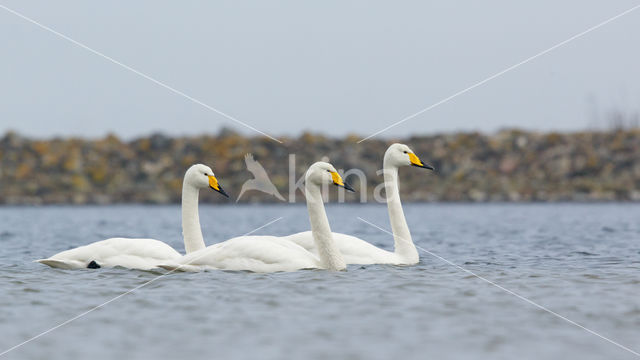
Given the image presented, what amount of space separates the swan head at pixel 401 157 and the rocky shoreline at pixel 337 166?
1478 inches

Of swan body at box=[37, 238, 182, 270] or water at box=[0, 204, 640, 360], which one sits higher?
swan body at box=[37, 238, 182, 270]

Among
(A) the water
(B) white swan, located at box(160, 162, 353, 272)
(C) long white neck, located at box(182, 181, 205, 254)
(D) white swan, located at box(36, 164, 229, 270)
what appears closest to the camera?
(A) the water

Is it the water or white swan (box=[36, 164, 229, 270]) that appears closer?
the water

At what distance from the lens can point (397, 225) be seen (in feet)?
50.2

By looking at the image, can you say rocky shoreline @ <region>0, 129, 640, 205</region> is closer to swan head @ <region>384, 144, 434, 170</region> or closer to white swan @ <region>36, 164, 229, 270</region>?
swan head @ <region>384, 144, 434, 170</region>

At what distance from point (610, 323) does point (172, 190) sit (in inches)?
1962

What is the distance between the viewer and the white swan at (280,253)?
511 inches

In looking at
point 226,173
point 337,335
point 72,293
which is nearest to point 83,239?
point 72,293

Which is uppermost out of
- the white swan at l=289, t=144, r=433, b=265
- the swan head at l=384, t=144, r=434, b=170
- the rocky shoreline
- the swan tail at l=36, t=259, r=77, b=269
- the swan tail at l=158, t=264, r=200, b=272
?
the rocky shoreline

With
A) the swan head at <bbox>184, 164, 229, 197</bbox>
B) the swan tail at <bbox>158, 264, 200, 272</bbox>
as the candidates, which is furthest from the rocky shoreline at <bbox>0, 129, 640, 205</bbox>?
the swan tail at <bbox>158, 264, 200, 272</bbox>

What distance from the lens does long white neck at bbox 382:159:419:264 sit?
14.9 m

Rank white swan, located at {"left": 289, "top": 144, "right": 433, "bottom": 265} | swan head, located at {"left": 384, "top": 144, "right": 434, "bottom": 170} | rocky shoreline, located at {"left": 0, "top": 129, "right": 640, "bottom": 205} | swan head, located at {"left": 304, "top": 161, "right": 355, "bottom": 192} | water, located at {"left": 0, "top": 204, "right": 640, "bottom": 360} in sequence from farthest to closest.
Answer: rocky shoreline, located at {"left": 0, "top": 129, "right": 640, "bottom": 205} → swan head, located at {"left": 384, "top": 144, "right": 434, "bottom": 170} → white swan, located at {"left": 289, "top": 144, "right": 433, "bottom": 265} → swan head, located at {"left": 304, "top": 161, "right": 355, "bottom": 192} → water, located at {"left": 0, "top": 204, "right": 640, "bottom": 360}

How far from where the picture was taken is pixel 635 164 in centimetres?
5859

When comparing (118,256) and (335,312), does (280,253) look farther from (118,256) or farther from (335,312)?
(335,312)
